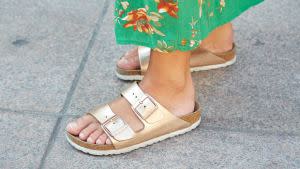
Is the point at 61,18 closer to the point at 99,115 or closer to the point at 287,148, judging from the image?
the point at 99,115

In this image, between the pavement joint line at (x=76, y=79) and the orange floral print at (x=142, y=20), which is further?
the pavement joint line at (x=76, y=79)

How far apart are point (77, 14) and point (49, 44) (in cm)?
30

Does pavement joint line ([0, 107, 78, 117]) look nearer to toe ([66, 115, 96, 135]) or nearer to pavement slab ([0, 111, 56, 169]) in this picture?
pavement slab ([0, 111, 56, 169])

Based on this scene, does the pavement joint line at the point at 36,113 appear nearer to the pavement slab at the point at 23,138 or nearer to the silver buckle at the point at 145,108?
the pavement slab at the point at 23,138

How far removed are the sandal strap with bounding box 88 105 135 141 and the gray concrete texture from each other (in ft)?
0.23

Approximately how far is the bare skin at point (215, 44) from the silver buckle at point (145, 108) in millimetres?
348

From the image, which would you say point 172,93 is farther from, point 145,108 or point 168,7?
point 168,7

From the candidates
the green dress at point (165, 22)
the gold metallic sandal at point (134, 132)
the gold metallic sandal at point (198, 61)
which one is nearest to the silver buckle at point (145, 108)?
the gold metallic sandal at point (134, 132)

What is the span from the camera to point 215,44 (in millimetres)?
2346

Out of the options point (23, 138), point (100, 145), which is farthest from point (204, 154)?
point (23, 138)

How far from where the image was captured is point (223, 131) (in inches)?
80.0

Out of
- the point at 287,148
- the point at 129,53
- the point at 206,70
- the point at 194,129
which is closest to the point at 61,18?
the point at 129,53

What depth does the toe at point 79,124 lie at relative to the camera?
196 cm

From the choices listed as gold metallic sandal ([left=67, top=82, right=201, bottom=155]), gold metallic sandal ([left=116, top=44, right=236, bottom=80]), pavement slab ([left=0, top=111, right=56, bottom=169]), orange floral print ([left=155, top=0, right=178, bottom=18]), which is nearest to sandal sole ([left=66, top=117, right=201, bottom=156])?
gold metallic sandal ([left=67, top=82, right=201, bottom=155])
